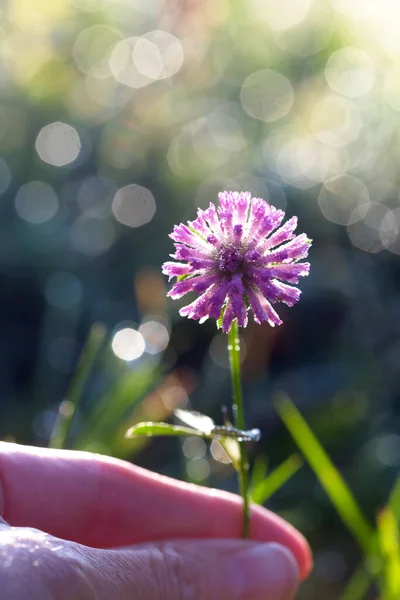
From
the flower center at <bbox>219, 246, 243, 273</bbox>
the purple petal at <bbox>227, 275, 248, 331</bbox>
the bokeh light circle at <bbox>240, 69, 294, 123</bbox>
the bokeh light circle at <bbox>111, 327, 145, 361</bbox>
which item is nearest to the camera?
the purple petal at <bbox>227, 275, 248, 331</bbox>

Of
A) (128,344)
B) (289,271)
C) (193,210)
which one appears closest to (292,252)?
(289,271)

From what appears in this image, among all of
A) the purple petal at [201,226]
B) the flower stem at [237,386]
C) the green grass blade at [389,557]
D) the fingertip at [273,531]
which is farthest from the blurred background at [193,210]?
the green grass blade at [389,557]

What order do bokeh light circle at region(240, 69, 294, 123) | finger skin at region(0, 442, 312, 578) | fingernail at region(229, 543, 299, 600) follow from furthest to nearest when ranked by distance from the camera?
bokeh light circle at region(240, 69, 294, 123) → finger skin at region(0, 442, 312, 578) → fingernail at region(229, 543, 299, 600)

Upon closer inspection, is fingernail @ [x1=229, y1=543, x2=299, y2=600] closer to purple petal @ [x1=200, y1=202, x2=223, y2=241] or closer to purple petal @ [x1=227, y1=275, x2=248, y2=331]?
purple petal @ [x1=227, y1=275, x2=248, y2=331]

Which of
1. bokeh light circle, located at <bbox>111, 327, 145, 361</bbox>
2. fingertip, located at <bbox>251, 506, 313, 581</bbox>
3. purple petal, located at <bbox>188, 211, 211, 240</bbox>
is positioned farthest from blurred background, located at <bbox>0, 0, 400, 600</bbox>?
purple petal, located at <bbox>188, 211, 211, 240</bbox>

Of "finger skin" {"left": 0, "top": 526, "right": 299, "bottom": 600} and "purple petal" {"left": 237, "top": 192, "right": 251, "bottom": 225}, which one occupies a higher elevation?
"purple petal" {"left": 237, "top": 192, "right": 251, "bottom": 225}

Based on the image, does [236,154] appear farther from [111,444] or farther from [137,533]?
[137,533]

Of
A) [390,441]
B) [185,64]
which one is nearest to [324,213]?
[390,441]
